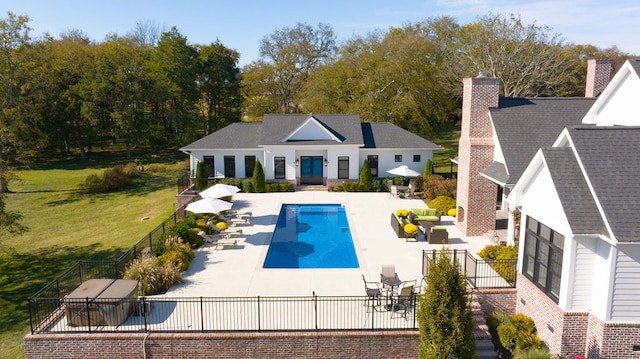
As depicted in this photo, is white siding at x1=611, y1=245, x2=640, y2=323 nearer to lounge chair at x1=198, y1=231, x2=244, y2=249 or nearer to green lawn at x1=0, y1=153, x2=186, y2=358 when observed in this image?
lounge chair at x1=198, y1=231, x2=244, y2=249

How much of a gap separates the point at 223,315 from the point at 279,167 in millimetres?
21357

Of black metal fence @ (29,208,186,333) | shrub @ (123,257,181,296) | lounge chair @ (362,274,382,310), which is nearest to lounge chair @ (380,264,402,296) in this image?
lounge chair @ (362,274,382,310)

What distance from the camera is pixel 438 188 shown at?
28.6 meters

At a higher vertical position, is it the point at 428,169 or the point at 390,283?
the point at 428,169

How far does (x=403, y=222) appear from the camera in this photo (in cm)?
2169

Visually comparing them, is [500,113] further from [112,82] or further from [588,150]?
[112,82]

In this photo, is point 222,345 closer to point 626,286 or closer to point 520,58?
point 626,286

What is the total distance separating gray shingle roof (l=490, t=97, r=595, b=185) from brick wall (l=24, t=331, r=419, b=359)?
873cm

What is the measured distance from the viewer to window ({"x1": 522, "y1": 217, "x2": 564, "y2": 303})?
39.0 ft

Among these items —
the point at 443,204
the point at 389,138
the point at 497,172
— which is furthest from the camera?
the point at 389,138

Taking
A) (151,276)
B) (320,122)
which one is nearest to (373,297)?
(151,276)

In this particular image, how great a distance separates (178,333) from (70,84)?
169 feet

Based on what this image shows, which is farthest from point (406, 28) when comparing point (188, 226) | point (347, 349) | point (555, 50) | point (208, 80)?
point (347, 349)

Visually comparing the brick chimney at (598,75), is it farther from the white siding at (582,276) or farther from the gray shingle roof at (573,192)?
the white siding at (582,276)
